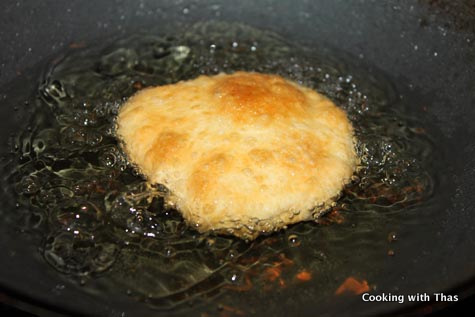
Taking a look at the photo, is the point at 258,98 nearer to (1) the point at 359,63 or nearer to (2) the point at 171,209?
(2) the point at 171,209

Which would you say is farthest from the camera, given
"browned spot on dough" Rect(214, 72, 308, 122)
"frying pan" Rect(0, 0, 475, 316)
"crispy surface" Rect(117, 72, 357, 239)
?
"browned spot on dough" Rect(214, 72, 308, 122)

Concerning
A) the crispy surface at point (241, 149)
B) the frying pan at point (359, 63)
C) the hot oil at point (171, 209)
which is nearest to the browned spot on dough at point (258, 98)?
the crispy surface at point (241, 149)

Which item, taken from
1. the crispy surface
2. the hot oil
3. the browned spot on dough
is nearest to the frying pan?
the hot oil

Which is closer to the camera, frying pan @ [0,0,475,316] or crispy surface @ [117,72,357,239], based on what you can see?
frying pan @ [0,0,475,316]

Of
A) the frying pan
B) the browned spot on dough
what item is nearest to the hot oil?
the frying pan

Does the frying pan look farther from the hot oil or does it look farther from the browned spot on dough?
the browned spot on dough

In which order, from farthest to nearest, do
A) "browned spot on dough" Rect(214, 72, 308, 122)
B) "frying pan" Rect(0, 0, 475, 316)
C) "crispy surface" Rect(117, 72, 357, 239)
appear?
"browned spot on dough" Rect(214, 72, 308, 122) < "crispy surface" Rect(117, 72, 357, 239) < "frying pan" Rect(0, 0, 475, 316)

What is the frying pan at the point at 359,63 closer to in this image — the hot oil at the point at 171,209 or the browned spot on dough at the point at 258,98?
the hot oil at the point at 171,209
